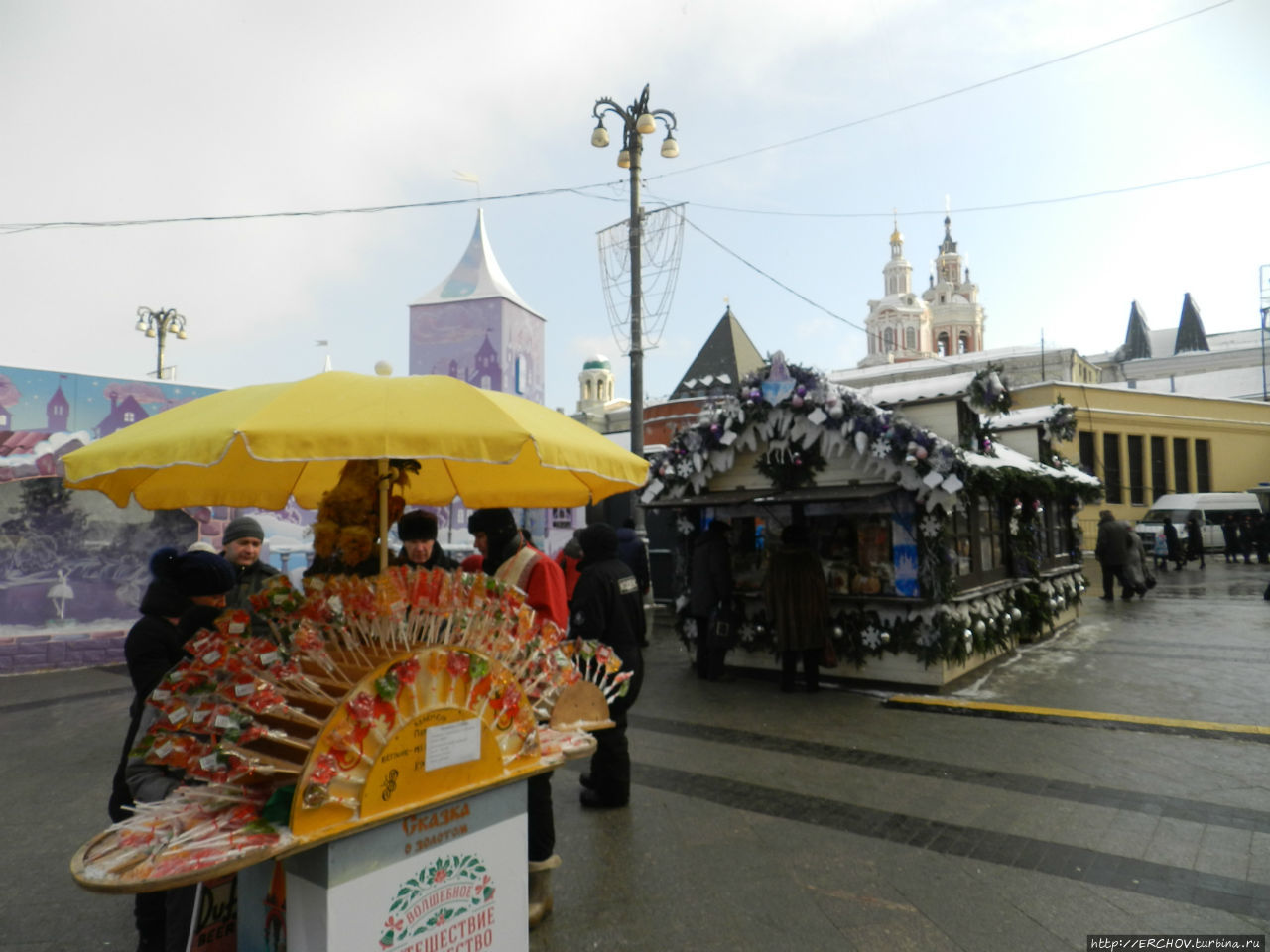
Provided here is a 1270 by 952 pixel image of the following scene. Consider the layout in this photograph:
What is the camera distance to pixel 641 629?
5020 millimetres

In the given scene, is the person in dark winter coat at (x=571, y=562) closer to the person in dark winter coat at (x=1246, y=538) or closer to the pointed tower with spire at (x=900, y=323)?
the person in dark winter coat at (x=1246, y=538)

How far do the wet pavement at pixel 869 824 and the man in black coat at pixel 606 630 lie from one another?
0.65 ft

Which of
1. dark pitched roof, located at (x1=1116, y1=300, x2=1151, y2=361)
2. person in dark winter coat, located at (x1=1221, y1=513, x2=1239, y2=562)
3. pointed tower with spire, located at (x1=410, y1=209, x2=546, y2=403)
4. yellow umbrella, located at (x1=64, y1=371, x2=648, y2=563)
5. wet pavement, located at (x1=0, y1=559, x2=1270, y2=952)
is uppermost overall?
dark pitched roof, located at (x1=1116, y1=300, x2=1151, y2=361)

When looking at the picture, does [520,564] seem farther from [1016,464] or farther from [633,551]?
[1016,464]

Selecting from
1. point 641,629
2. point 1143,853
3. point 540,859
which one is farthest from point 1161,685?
point 540,859

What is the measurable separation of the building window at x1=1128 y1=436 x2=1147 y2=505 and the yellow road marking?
1126 inches

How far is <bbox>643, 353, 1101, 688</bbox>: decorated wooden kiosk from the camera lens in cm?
779

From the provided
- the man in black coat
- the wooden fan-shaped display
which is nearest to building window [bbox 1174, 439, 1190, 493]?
the man in black coat

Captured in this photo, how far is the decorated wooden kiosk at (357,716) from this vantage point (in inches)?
90.9

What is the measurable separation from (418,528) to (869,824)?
3.09 meters

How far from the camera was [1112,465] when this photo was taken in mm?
30625

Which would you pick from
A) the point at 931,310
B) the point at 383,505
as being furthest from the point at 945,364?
the point at 383,505

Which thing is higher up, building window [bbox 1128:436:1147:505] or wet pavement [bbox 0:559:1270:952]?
building window [bbox 1128:436:1147:505]

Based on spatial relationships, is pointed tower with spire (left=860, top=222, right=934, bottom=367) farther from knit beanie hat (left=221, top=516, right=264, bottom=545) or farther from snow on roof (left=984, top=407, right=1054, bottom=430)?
knit beanie hat (left=221, top=516, right=264, bottom=545)
